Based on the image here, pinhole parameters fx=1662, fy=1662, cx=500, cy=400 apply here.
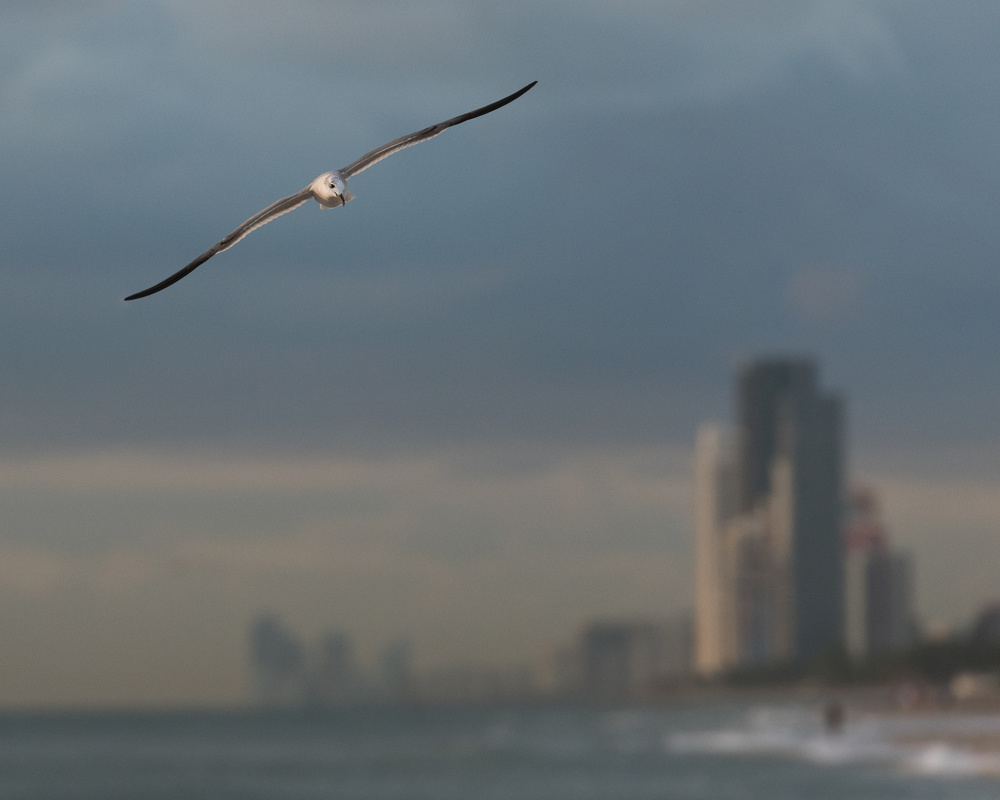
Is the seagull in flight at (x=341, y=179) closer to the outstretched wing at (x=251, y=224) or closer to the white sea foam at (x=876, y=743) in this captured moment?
the outstretched wing at (x=251, y=224)

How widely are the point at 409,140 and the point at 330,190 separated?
86cm

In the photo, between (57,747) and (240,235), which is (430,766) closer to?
(57,747)

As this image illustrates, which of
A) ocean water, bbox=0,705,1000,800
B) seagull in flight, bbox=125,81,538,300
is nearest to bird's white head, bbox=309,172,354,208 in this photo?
seagull in flight, bbox=125,81,538,300

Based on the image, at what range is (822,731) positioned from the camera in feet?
436

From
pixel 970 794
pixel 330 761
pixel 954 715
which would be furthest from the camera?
pixel 954 715

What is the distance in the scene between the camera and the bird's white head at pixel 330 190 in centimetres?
1457

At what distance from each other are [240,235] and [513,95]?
2.79 m

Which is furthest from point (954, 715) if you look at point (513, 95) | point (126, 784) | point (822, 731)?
point (513, 95)

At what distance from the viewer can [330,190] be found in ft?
47.9

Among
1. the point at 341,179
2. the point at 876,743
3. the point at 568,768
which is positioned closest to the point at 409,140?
the point at 341,179

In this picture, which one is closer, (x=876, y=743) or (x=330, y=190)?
(x=330, y=190)

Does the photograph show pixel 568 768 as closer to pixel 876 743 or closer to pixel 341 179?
pixel 876 743

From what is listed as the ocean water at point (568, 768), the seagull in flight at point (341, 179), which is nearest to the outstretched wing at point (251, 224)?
the seagull in flight at point (341, 179)

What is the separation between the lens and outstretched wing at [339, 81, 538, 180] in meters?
14.8
